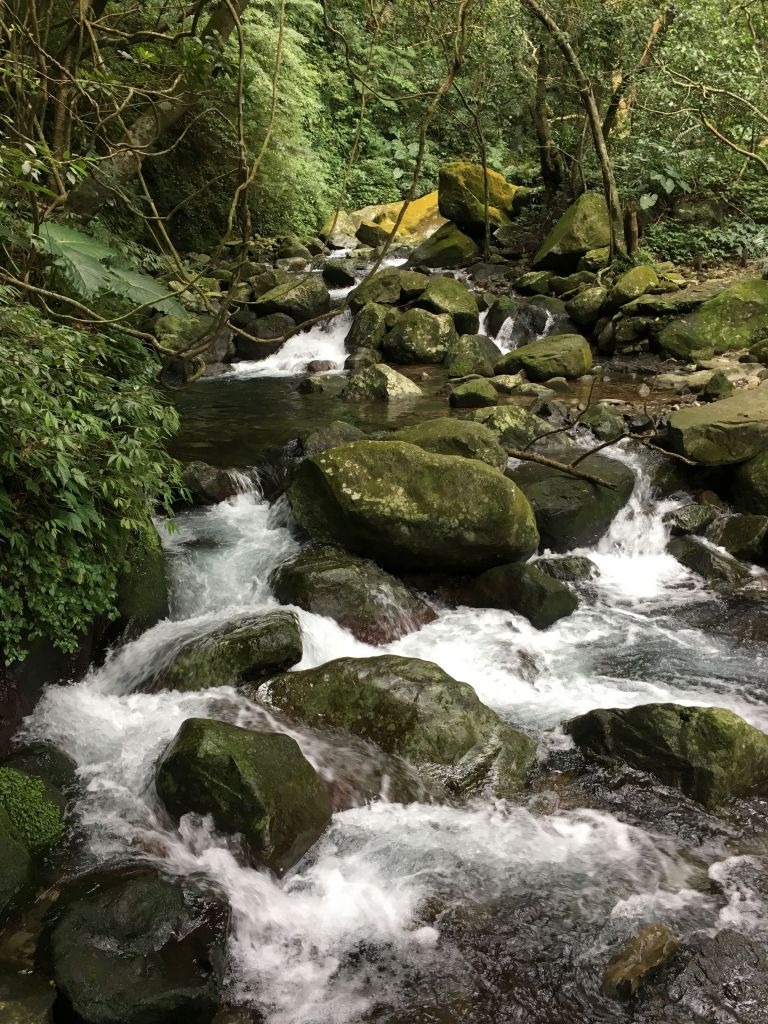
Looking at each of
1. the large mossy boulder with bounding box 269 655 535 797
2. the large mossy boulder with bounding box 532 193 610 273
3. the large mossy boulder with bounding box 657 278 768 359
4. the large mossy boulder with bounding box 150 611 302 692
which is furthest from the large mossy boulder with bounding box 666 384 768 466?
the large mossy boulder with bounding box 532 193 610 273

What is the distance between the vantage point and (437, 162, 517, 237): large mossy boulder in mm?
17391

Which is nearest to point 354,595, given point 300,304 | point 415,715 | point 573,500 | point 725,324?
point 415,715

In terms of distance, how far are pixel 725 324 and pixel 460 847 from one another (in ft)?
34.4

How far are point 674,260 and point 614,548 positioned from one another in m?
9.23

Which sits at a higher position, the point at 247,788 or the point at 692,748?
the point at 247,788

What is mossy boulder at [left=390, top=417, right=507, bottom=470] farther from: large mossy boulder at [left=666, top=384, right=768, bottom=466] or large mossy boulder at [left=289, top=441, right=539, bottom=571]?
large mossy boulder at [left=666, top=384, right=768, bottom=466]

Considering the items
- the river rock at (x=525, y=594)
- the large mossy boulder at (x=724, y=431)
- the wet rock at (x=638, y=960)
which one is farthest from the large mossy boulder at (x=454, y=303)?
the wet rock at (x=638, y=960)

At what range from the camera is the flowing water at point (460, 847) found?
3424mm

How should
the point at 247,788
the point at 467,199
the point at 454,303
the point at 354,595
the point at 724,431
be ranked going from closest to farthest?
the point at 247,788
the point at 354,595
the point at 724,431
the point at 454,303
the point at 467,199


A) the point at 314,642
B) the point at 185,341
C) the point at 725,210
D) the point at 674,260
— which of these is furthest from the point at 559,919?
the point at 725,210

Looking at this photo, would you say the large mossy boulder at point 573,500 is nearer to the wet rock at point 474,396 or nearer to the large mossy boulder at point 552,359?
the wet rock at point 474,396

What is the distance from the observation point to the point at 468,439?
7.84 metres

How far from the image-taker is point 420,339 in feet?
43.3

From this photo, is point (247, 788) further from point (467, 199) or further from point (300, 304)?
point (467, 199)
